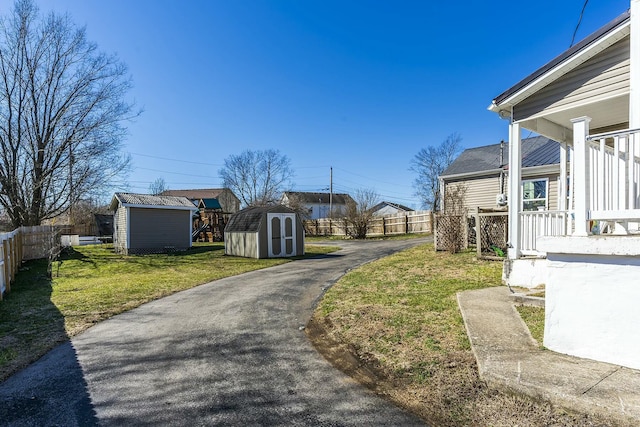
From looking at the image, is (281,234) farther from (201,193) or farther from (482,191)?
(201,193)

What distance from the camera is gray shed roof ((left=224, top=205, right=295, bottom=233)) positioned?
1590 cm

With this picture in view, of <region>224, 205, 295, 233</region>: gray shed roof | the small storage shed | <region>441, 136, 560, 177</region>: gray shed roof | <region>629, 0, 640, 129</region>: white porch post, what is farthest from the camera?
<region>224, 205, 295, 233</region>: gray shed roof

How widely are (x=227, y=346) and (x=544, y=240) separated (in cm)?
398

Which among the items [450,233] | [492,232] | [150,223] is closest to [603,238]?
[492,232]

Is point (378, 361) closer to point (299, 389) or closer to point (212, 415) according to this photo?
point (299, 389)

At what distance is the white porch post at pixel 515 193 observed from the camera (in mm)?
6410

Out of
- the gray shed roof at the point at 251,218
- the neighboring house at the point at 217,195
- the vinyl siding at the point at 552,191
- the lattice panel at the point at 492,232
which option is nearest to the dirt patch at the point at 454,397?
the lattice panel at the point at 492,232

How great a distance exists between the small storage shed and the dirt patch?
11.8 meters

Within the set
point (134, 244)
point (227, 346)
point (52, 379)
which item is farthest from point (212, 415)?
point (134, 244)

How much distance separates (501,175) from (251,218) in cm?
1206

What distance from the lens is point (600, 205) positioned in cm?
370

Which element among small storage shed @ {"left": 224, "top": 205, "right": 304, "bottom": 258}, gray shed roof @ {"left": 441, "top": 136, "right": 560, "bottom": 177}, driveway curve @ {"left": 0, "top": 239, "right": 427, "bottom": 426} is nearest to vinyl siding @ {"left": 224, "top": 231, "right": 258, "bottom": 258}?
small storage shed @ {"left": 224, "top": 205, "right": 304, "bottom": 258}

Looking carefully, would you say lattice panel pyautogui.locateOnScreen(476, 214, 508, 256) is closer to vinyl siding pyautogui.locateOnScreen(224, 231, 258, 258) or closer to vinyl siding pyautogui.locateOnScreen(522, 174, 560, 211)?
vinyl siding pyautogui.locateOnScreen(522, 174, 560, 211)

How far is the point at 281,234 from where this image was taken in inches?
639
